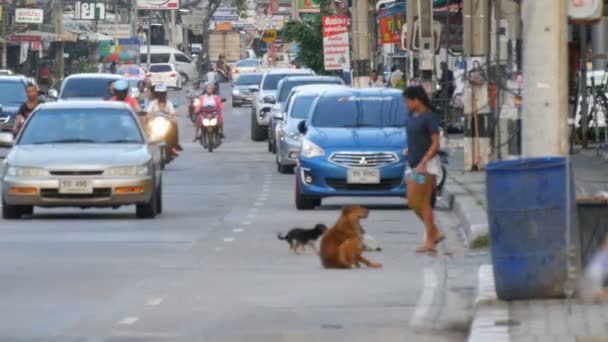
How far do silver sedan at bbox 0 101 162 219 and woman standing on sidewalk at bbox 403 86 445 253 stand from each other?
4730 millimetres

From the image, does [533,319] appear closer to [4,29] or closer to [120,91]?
[120,91]

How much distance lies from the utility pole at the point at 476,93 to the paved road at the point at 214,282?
6036mm

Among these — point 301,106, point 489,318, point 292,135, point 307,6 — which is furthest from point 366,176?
point 307,6

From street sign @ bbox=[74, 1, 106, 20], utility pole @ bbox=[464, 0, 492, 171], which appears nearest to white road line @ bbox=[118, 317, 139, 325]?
utility pole @ bbox=[464, 0, 492, 171]

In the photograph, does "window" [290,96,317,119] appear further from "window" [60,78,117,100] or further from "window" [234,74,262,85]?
"window" [234,74,262,85]

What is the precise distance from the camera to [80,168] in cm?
2266

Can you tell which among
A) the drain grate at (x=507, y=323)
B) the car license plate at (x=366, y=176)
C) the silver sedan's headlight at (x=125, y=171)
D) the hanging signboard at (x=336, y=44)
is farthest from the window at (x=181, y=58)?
the drain grate at (x=507, y=323)

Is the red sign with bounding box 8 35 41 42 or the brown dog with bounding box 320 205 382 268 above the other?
the red sign with bounding box 8 35 41 42

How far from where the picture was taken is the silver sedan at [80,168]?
2267 cm

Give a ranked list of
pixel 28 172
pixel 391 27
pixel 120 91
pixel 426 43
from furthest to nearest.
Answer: pixel 391 27
pixel 426 43
pixel 120 91
pixel 28 172

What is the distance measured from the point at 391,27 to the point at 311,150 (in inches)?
1040

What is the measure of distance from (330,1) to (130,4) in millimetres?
51413

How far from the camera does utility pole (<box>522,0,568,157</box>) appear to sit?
46.9 ft

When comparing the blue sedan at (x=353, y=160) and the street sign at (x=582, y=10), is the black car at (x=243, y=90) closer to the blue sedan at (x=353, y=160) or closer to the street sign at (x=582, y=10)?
the blue sedan at (x=353, y=160)
